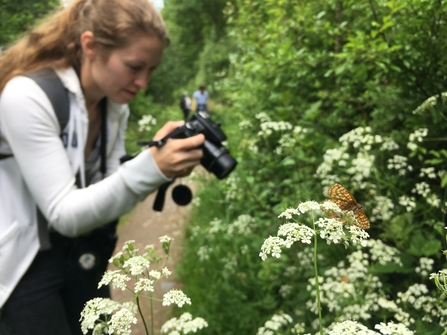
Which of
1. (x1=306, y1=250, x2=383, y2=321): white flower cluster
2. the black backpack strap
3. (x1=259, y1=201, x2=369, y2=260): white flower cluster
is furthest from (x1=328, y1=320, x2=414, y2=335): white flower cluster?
the black backpack strap

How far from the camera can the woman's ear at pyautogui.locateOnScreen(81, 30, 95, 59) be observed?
1342mm

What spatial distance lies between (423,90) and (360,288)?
2.72 feet

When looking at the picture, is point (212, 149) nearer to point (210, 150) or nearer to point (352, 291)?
point (210, 150)

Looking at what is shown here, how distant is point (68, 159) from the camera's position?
49.1 inches

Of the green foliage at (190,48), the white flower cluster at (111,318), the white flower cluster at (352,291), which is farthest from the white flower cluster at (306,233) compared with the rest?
the green foliage at (190,48)

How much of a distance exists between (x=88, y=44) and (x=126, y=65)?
159 mm

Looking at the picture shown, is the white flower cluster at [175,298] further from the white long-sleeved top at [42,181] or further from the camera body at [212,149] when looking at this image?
the camera body at [212,149]

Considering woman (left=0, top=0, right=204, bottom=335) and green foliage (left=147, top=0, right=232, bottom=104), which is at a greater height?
woman (left=0, top=0, right=204, bottom=335)

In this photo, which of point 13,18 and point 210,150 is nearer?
point 210,150

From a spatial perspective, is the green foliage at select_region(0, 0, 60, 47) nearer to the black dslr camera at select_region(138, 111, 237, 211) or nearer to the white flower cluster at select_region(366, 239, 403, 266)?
the black dslr camera at select_region(138, 111, 237, 211)

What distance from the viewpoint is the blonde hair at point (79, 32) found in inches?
51.9

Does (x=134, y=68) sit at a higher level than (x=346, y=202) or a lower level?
higher

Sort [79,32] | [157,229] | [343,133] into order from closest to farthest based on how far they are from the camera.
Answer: [79,32], [343,133], [157,229]

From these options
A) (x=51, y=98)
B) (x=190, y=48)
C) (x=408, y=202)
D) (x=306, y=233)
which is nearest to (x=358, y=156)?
(x=408, y=202)
